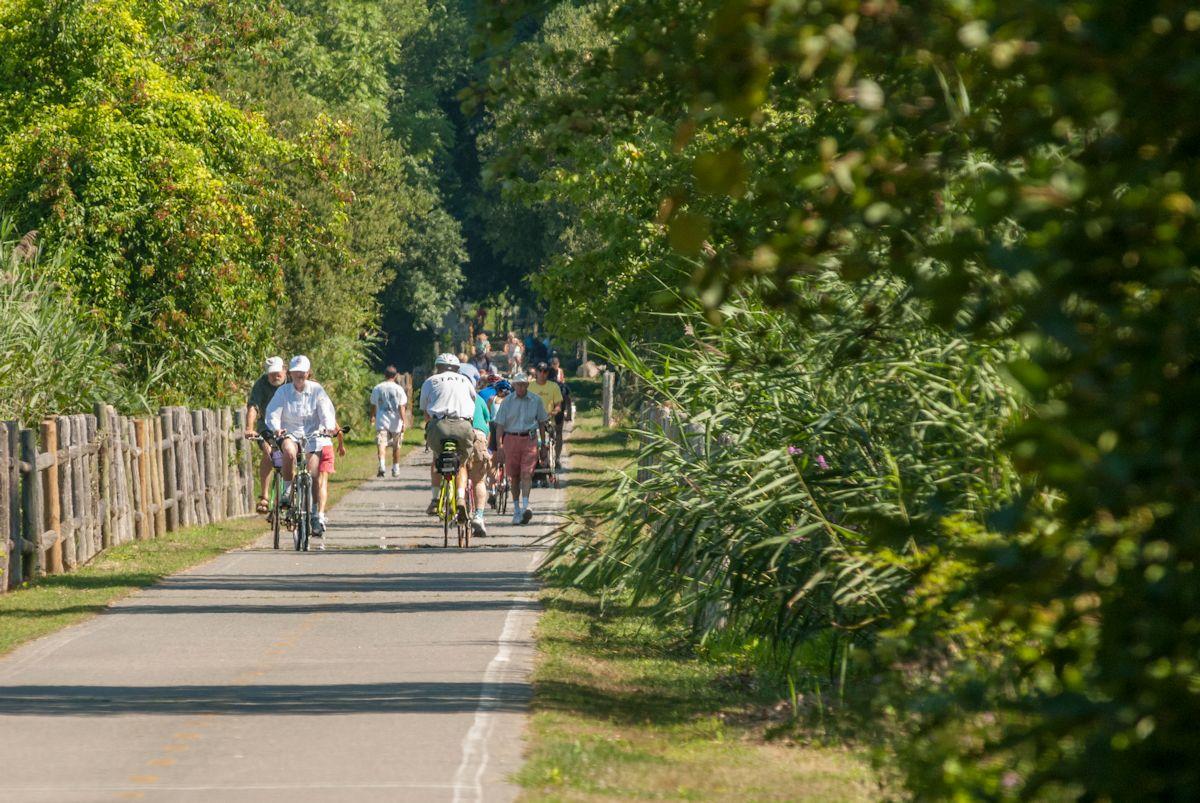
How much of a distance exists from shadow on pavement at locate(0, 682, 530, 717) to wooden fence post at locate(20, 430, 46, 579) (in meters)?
5.46

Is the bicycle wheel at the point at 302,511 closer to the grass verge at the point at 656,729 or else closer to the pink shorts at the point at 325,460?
the pink shorts at the point at 325,460

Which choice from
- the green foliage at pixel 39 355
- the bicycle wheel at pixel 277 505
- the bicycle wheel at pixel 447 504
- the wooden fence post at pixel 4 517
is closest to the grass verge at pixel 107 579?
the wooden fence post at pixel 4 517

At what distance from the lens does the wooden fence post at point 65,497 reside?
16.9m

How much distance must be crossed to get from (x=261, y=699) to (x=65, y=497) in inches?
299

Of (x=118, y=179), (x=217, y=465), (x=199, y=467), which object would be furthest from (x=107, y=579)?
(x=118, y=179)

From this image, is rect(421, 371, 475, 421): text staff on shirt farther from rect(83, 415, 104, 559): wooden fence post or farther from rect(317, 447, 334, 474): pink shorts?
rect(83, 415, 104, 559): wooden fence post

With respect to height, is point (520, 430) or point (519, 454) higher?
point (520, 430)

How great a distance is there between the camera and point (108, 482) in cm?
1889

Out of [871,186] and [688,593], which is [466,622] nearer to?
[688,593]

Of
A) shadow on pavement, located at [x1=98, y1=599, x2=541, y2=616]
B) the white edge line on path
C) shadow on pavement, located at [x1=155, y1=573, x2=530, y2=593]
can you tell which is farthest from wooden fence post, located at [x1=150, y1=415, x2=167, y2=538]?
the white edge line on path

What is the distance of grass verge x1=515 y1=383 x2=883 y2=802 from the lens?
780cm

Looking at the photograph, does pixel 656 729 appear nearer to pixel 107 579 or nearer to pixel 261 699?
pixel 261 699

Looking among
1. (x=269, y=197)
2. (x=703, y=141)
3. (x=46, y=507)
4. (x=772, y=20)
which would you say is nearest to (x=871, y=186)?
(x=772, y=20)

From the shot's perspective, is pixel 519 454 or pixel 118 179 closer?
pixel 519 454
